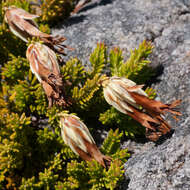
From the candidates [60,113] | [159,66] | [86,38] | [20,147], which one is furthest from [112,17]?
[20,147]

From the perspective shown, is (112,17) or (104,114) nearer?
(104,114)

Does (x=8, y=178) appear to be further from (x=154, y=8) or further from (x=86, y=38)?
(x=154, y=8)

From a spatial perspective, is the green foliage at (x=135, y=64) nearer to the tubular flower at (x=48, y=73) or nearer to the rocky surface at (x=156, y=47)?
the rocky surface at (x=156, y=47)

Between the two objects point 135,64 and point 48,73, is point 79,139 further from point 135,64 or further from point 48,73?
point 135,64

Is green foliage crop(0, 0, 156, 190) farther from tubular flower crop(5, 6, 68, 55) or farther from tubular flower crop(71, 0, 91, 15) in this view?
tubular flower crop(71, 0, 91, 15)

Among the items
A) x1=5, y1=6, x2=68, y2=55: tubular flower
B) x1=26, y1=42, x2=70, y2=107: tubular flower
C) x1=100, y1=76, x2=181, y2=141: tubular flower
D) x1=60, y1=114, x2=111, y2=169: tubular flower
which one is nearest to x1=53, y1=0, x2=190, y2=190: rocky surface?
x1=100, y1=76, x2=181, y2=141: tubular flower

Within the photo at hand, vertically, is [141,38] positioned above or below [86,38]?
below
